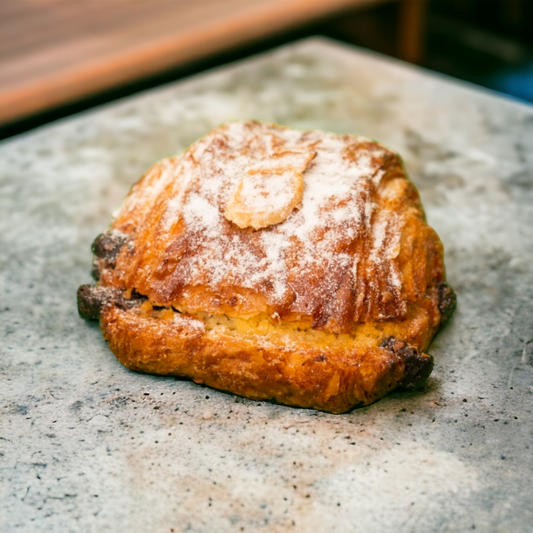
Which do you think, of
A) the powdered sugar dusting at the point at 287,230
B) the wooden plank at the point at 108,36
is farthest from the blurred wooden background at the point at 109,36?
the powdered sugar dusting at the point at 287,230

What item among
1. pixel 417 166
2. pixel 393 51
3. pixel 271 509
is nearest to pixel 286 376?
pixel 271 509

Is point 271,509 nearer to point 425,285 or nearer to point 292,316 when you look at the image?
point 292,316

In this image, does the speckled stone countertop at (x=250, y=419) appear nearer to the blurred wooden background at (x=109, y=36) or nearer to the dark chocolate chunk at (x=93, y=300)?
the dark chocolate chunk at (x=93, y=300)

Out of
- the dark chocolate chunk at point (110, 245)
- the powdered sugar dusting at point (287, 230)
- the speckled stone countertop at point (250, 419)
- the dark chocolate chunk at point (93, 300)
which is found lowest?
the speckled stone countertop at point (250, 419)

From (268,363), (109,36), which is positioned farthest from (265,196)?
(109,36)

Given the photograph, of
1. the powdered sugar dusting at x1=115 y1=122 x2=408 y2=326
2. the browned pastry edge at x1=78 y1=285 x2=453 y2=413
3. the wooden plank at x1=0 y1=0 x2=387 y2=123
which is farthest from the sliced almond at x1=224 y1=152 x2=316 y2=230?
the wooden plank at x1=0 y1=0 x2=387 y2=123

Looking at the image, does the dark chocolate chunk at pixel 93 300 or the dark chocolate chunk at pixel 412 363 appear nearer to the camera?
the dark chocolate chunk at pixel 412 363

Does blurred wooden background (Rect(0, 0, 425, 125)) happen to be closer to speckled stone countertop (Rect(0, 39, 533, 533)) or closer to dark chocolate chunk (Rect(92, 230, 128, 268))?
speckled stone countertop (Rect(0, 39, 533, 533))
